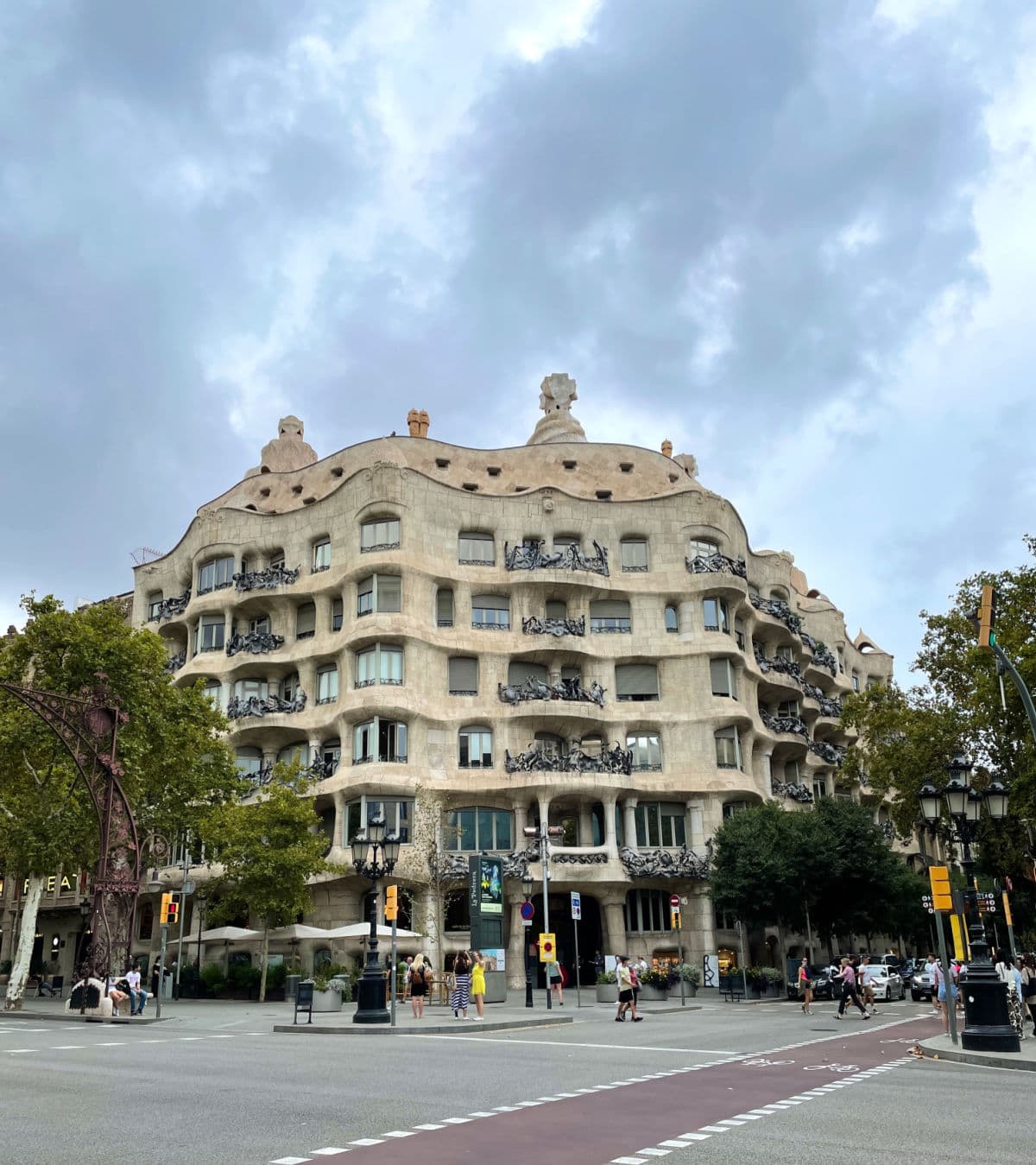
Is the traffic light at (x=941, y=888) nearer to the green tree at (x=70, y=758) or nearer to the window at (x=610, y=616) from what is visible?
the green tree at (x=70, y=758)

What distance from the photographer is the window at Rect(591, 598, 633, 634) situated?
51750mm

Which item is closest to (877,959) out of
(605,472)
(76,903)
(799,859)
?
(799,859)

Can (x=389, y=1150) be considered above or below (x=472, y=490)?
below

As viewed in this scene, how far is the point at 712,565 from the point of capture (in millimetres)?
52344

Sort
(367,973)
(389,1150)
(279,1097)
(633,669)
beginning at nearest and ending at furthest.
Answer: (389,1150), (279,1097), (367,973), (633,669)

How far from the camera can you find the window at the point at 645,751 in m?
49.5

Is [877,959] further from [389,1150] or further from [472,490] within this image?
[389,1150]

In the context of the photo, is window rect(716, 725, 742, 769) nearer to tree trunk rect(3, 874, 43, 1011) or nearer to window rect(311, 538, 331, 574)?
window rect(311, 538, 331, 574)

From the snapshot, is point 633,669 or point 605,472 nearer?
point 633,669

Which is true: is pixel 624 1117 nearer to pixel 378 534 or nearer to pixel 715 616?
pixel 378 534

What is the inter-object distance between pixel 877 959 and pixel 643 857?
16822 millimetres

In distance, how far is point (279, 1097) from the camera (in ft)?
40.2

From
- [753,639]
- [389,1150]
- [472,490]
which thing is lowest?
[389,1150]

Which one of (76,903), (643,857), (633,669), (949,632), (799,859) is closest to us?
(949,632)
